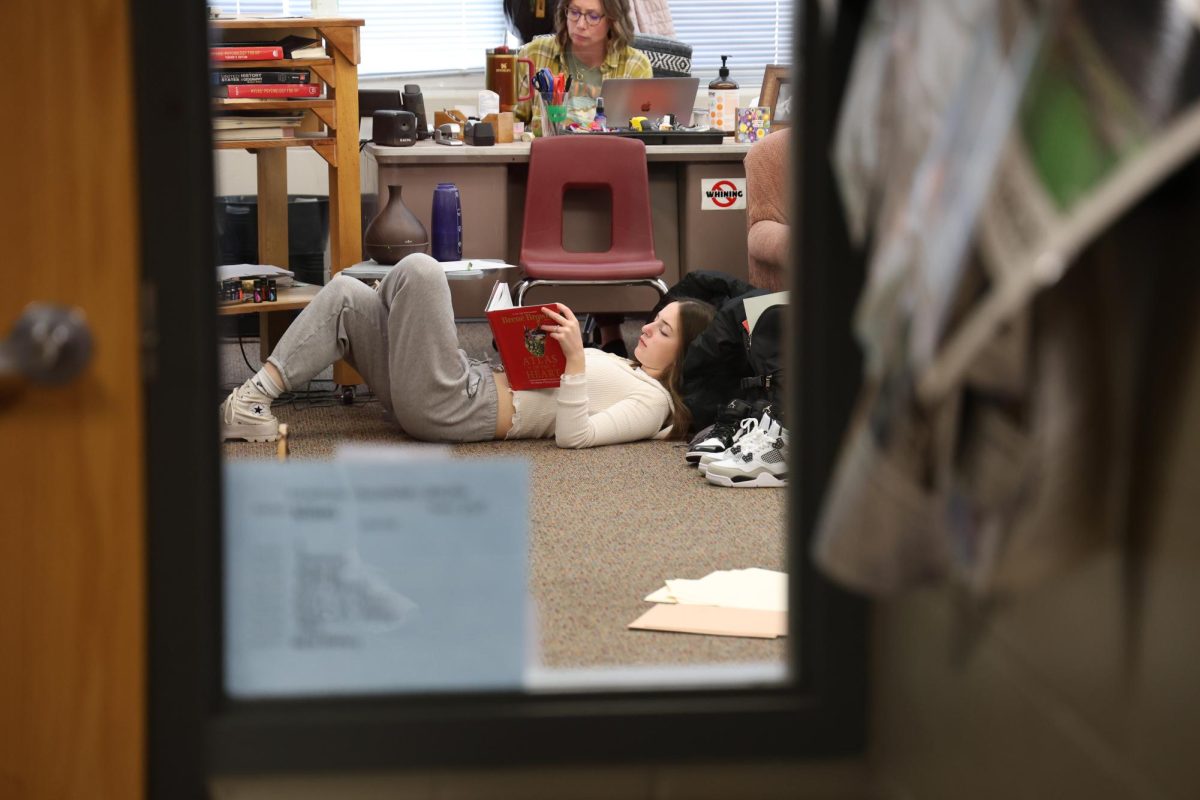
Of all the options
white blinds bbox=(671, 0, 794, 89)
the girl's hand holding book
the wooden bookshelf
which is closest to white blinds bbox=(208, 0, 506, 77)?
white blinds bbox=(671, 0, 794, 89)

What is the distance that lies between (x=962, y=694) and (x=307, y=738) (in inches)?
19.6

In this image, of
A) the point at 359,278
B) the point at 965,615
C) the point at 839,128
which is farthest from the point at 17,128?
the point at 359,278

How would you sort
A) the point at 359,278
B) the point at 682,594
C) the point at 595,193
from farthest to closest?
1. the point at 595,193
2. the point at 359,278
3. the point at 682,594

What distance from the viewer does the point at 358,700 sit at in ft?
3.30

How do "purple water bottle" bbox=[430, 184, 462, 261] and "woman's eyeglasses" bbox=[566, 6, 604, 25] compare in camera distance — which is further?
"woman's eyeglasses" bbox=[566, 6, 604, 25]

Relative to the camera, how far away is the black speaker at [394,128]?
4.45 meters

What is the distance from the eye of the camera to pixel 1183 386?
66cm

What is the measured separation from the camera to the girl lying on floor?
137 inches

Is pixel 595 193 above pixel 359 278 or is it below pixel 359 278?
above

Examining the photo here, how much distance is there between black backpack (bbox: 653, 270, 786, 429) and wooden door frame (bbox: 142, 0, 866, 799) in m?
2.51

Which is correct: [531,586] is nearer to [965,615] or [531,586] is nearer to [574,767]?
[574,767]

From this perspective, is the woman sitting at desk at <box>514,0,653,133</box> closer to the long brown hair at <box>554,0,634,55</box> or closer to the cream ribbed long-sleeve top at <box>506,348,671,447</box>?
the long brown hair at <box>554,0,634,55</box>

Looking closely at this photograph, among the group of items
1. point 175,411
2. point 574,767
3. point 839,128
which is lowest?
point 574,767

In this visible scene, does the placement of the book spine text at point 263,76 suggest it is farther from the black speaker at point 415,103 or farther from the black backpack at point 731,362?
the black backpack at point 731,362
